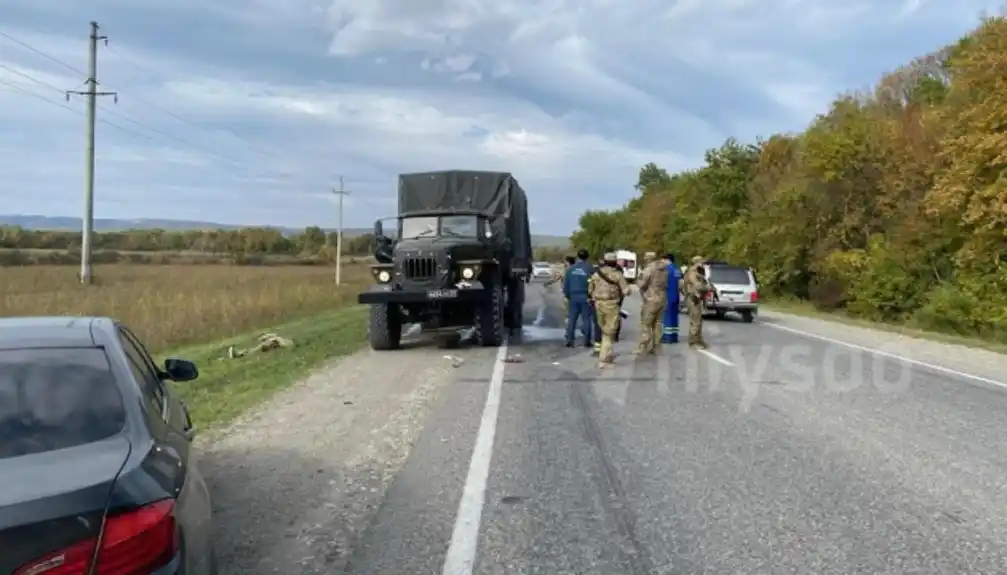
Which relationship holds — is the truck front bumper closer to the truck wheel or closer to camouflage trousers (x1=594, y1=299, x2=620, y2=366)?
the truck wheel

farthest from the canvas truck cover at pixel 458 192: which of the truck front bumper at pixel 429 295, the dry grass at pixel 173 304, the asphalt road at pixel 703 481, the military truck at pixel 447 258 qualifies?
the asphalt road at pixel 703 481

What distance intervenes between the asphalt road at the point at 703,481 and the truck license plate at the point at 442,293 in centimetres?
417

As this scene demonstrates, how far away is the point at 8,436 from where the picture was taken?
3564mm

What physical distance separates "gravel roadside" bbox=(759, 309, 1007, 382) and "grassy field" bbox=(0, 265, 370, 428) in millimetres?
10688

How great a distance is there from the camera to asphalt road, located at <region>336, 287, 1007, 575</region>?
530cm

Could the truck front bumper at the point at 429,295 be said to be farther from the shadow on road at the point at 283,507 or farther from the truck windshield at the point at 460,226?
the shadow on road at the point at 283,507

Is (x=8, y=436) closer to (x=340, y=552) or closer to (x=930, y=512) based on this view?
(x=340, y=552)

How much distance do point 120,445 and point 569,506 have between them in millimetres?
3500

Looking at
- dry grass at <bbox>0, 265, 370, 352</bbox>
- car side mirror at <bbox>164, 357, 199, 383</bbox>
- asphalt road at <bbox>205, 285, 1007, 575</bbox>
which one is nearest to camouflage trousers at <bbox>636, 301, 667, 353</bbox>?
asphalt road at <bbox>205, 285, 1007, 575</bbox>

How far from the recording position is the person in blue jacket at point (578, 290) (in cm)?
1794

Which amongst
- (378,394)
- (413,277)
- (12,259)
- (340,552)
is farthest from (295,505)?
(12,259)

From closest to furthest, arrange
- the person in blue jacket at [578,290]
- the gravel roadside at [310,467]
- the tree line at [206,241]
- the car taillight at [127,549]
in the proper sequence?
the car taillight at [127,549]
the gravel roadside at [310,467]
the person in blue jacket at [578,290]
the tree line at [206,241]

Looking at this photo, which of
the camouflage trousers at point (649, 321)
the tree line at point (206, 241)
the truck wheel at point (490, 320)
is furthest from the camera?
the tree line at point (206, 241)

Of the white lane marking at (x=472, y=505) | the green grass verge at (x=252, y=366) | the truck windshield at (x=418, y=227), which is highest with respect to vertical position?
the truck windshield at (x=418, y=227)
